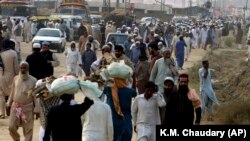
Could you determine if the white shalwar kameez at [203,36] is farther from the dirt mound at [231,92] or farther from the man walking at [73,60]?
the man walking at [73,60]

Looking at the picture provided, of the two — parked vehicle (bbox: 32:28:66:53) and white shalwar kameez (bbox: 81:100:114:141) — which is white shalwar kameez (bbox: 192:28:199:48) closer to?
parked vehicle (bbox: 32:28:66:53)

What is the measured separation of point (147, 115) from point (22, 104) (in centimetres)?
199

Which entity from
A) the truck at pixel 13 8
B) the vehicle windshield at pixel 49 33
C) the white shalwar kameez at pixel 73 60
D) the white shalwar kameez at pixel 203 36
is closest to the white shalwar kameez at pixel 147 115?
the white shalwar kameez at pixel 73 60

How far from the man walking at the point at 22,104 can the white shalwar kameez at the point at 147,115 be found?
172cm

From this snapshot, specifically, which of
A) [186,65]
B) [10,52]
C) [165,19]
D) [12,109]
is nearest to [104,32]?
[186,65]

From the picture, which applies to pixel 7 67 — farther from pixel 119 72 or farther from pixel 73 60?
pixel 73 60

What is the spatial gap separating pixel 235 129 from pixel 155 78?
18.5 ft

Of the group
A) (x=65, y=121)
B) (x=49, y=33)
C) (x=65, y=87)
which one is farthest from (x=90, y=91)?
(x=49, y=33)

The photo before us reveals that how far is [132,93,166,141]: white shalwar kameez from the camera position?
10.7 m

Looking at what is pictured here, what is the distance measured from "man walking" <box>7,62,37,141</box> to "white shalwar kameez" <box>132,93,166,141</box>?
172cm

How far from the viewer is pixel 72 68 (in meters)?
20.2

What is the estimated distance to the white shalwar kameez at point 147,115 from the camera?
35.1ft

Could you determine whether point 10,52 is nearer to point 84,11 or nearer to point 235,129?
point 235,129

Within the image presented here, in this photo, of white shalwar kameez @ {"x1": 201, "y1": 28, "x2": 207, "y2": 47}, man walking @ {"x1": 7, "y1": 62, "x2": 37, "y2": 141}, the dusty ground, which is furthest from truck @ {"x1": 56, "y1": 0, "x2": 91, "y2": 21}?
man walking @ {"x1": 7, "y1": 62, "x2": 37, "y2": 141}
